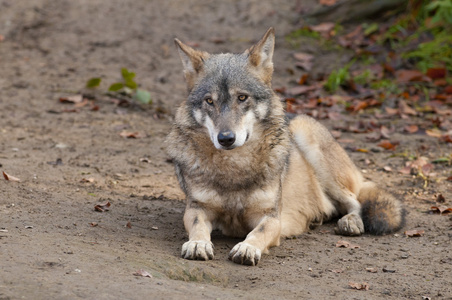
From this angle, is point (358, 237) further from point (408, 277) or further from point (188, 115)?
point (188, 115)

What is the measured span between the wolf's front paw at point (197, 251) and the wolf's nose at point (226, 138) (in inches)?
32.8

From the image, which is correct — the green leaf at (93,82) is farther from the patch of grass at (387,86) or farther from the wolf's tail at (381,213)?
the wolf's tail at (381,213)

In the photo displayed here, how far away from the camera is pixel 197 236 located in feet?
16.5

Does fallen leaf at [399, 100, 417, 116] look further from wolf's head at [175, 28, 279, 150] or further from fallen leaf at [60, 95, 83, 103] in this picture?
fallen leaf at [60, 95, 83, 103]

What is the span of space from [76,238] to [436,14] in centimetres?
933

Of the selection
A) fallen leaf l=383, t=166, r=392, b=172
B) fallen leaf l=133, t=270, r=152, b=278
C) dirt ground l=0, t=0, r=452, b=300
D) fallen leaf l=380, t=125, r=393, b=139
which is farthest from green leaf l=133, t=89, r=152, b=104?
fallen leaf l=133, t=270, r=152, b=278

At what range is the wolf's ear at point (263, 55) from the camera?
218 inches

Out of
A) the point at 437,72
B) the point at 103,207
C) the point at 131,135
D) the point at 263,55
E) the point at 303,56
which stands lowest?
the point at 131,135

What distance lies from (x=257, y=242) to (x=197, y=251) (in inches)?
21.6

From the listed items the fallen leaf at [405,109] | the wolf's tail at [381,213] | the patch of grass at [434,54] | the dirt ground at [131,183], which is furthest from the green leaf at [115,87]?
the patch of grass at [434,54]

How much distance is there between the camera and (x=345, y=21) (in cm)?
1312

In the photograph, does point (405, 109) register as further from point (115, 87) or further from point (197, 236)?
point (197, 236)

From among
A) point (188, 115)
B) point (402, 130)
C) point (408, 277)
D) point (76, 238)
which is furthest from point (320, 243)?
point (402, 130)

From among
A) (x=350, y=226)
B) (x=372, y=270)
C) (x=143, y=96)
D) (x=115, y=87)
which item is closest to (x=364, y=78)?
(x=143, y=96)
